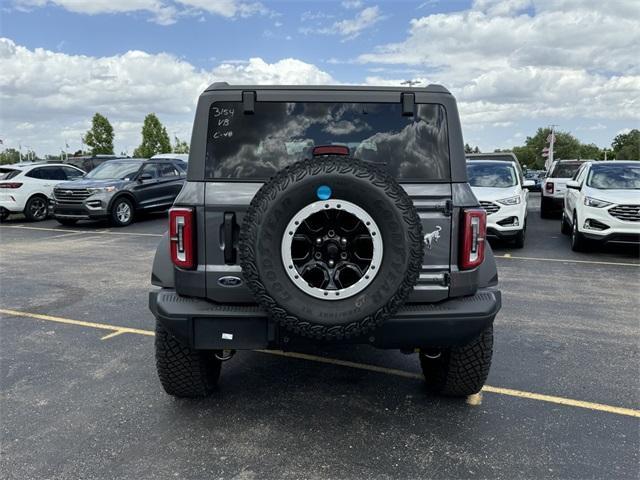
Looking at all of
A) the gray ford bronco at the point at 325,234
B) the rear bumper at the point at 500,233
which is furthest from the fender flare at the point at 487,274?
the rear bumper at the point at 500,233

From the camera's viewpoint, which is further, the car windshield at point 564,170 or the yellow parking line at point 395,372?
the car windshield at point 564,170

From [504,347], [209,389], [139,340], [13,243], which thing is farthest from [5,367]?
[13,243]

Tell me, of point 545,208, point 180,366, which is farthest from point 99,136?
Result: point 180,366

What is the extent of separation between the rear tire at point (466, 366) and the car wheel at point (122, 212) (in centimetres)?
1200

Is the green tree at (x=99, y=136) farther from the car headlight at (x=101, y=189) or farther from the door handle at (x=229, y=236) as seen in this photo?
the door handle at (x=229, y=236)

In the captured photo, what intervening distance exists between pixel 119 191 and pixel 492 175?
9593 mm

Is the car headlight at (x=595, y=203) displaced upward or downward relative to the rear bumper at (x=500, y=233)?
upward

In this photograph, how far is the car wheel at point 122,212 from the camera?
13.6m

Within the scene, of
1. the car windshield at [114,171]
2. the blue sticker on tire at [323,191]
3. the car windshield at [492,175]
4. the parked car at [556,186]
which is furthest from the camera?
the parked car at [556,186]

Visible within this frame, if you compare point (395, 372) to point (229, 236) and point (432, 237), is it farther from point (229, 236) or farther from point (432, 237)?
point (229, 236)

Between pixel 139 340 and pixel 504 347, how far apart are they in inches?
129

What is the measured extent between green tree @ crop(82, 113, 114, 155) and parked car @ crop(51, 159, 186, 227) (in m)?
46.1

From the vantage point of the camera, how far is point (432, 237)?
2906mm

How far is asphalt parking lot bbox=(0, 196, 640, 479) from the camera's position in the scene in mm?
2738
